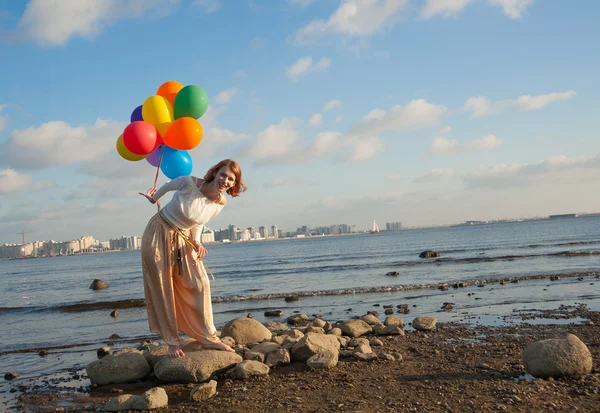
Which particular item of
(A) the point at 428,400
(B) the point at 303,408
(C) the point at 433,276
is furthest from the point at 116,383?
(C) the point at 433,276

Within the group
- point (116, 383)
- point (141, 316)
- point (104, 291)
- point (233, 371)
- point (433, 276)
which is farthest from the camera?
point (104, 291)

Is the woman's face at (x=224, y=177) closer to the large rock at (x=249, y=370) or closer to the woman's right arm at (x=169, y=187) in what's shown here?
the woman's right arm at (x=169, y=187)

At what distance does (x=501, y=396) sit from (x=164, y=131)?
5.74 metres

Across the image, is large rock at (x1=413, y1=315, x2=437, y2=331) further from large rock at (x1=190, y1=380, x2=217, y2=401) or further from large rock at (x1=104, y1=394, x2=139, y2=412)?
large rock at (x1=104, y1=394, x2=139, y2=412)

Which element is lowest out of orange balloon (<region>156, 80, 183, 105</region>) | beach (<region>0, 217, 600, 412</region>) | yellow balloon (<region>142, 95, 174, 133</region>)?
beach (<region>0, 217, 600, 412</region>)

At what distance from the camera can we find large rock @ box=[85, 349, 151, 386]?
7.33 meters

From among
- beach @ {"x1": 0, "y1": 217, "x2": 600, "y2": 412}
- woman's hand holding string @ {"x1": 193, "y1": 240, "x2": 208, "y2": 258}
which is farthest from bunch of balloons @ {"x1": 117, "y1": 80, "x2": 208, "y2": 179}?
beach @ {"x1": 0, "y1": 217, "x2": 600, "y2": 412}

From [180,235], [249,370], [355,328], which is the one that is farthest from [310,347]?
[355,328]

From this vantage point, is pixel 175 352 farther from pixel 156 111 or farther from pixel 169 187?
pixel 156 111

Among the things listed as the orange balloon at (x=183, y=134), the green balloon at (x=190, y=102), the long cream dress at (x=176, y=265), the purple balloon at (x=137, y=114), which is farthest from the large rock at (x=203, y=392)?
the purple balloon at (x=137, y=114)

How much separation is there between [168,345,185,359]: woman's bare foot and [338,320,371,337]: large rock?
13.5ft

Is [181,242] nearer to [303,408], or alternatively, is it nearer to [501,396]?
[303,408]

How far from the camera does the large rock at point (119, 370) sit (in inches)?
289

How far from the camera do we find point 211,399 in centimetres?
587
